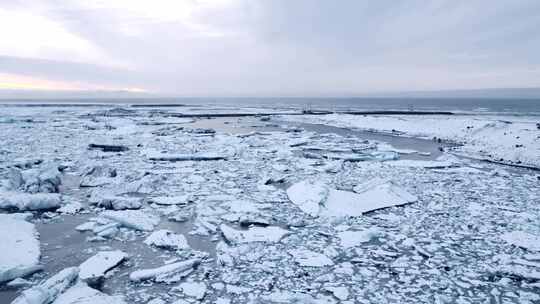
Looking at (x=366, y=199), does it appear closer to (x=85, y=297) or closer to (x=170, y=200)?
(x=170, y=200)

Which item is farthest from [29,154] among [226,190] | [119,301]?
[119,301]

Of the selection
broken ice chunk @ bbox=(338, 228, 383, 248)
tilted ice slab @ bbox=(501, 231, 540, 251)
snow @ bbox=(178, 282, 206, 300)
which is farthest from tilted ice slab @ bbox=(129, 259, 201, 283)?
tilted ice slab @ bbox=(501, 231, 540, 251)

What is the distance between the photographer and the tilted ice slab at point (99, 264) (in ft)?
12.8

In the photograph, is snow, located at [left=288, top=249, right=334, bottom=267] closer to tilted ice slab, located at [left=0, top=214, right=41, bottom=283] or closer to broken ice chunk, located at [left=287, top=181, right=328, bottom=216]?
broken ice chunk, located at [left=287, top=181, right=328, bottom=216]

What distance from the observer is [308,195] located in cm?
709

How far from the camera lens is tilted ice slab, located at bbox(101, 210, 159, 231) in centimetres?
553

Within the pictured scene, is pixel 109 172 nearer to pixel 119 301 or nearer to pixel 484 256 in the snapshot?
pixel 119 301

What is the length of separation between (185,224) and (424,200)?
471cm

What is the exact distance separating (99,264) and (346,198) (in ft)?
14.9

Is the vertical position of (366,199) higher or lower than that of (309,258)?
higher

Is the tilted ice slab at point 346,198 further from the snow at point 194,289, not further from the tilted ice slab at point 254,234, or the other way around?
the snow at point 194,289

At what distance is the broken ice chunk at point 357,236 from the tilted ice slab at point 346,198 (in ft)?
2.72

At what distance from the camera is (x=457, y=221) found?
582cm

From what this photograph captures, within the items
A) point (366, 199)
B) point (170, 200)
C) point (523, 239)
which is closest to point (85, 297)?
point (170, 200)
